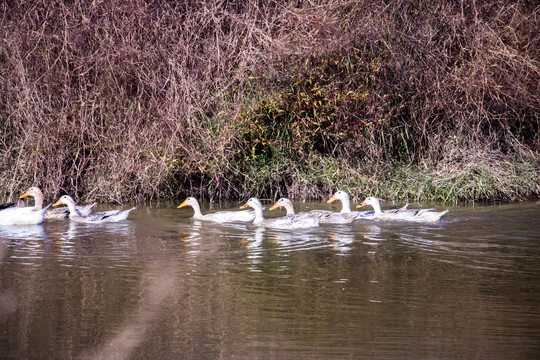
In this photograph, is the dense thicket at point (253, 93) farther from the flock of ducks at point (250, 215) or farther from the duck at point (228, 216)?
the duck at point (228, 216)

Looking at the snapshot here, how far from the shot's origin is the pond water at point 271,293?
19.5ft

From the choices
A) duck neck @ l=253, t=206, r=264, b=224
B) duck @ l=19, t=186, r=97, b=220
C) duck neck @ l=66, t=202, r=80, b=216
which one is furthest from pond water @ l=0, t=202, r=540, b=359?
duck @ l=19, t=186, r=97, b=220

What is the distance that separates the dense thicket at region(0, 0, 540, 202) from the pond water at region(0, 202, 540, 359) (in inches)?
136

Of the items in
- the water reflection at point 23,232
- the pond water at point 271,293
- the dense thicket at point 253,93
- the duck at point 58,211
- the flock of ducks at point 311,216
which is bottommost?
the pond water at point 271,293

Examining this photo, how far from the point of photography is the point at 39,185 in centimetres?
1512

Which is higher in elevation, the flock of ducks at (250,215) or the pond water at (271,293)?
the flock of ducks at (250,215)

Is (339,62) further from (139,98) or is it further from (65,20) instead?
(65,20)

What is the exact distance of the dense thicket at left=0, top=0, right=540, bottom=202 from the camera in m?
14.8

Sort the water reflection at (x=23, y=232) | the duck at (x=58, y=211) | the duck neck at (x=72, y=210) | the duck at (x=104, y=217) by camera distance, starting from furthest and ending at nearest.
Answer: the duck at (x=58, y=211), the duck neck at (x=72, y=210), the duck at (x=104, y=217), the water reflection at (x=23, y=232)

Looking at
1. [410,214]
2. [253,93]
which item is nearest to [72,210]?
[253,93]

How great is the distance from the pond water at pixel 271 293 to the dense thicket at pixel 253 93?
3450mm

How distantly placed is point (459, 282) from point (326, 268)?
1545mm

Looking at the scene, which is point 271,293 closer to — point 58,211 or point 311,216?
point 311,216

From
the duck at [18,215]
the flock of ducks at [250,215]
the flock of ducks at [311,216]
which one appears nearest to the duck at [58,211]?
the flock of ducks at [250,215]
